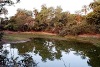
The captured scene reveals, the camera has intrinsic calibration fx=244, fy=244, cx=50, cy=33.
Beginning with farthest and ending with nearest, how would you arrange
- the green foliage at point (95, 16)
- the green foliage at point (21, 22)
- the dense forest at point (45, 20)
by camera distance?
the green foliage at point (21, 22) → the dense forest at point (45, 20) → the green foliage at point (95, 16)

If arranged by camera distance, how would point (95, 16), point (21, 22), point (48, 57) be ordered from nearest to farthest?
point (48, 57), point (95, 16), point (21, 22)

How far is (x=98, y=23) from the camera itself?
44969 millimetres

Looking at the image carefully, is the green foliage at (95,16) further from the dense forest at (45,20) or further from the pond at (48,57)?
the pond at (48,57)

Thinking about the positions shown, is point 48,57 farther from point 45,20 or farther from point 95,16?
point 45,20

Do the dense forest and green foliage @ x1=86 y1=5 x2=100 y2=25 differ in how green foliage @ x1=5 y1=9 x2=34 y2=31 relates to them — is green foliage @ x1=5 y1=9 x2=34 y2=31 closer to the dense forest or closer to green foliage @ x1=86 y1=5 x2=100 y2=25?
the dense forest

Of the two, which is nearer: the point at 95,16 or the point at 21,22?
the point at 95,16

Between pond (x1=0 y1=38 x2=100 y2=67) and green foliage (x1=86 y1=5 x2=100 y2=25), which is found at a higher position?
green foliage (x1=86 y1=5 x2=100 y2=25)

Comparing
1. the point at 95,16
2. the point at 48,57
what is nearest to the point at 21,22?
the point at 95,16

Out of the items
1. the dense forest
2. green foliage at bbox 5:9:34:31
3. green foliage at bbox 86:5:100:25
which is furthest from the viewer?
green foliage at bbox 5:9:34:31

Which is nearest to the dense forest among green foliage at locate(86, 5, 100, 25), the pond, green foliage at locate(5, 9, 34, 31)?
green foliage at locate(5, 9, 34, 31)

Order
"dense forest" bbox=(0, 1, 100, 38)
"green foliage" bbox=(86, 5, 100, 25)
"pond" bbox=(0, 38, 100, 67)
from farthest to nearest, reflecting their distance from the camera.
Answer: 1. "dense forest" bbox=(0, 1, 100, 38)
2. "green foliage" bbox=(86, 5, 100, 25)
3. "pond" bbox=(0, 38, 100, 67)

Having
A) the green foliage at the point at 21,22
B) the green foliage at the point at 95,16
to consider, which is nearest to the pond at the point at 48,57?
the green foliage at the point at 95,16

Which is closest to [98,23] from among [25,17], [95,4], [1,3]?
[95,4]

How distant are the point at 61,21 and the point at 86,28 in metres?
12.3
